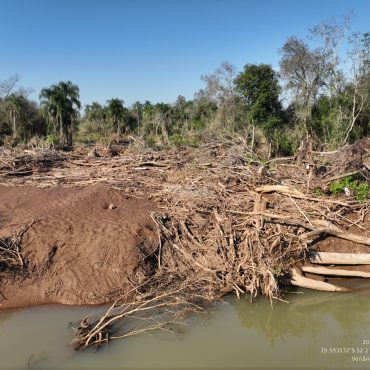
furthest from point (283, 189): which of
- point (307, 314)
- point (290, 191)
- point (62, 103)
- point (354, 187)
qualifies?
point (62, 103)

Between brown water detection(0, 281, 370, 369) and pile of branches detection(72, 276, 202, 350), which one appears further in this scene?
pile of branches detection(72, 276, 202, 350)

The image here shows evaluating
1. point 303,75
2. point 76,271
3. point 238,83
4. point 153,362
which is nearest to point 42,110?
point 238,83

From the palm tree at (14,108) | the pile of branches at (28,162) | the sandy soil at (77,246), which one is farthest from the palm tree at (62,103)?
the sandy soil at (77,246)

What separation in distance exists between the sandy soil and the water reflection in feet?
5.87

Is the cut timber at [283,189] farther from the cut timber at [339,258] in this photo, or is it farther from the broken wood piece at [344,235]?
the cut timber at [339,258]

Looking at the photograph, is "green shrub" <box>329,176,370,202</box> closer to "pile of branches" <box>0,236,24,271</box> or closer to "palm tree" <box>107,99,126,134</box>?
"pile of branches" <box>0,236,24,271</box>

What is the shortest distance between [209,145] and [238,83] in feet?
38.2

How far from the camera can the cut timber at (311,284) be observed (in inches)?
233

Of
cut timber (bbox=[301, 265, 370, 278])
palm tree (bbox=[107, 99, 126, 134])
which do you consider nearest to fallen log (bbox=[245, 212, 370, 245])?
cut timber (bbox=[301, 265, 370, 278])

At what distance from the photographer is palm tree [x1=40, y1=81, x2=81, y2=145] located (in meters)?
32.1

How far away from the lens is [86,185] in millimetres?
8953

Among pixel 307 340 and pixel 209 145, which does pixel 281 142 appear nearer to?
pixel 209 145

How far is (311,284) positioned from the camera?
234 inches

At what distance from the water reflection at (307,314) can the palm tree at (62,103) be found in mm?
28409
